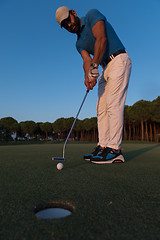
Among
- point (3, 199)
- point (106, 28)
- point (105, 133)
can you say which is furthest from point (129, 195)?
point (106, 28)

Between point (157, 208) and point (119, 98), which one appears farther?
point (119, 98)

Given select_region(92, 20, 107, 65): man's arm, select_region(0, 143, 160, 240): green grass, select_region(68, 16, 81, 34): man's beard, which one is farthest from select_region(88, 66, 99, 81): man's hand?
select_region(0, 143, 160, 240): green grass

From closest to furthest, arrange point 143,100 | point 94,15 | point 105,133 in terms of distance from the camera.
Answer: point 94,15, point 105,133, point 143,100

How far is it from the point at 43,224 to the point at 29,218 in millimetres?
94

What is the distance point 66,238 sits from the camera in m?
0.60

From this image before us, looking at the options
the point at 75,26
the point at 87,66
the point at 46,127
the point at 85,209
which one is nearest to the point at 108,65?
the point at 87,66

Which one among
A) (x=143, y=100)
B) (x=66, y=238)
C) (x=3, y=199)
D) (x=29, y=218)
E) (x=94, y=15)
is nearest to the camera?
(x=66, y=238)

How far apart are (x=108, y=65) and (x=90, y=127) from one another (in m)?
26.8

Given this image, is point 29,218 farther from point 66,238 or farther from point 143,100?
point 143,100

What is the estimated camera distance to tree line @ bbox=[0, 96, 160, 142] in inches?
813

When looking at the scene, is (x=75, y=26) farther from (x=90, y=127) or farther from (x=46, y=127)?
(x=46, y=127)

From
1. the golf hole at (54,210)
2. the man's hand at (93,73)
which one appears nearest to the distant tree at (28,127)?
the man's hand at (93,73)

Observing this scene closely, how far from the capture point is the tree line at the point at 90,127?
2064 cm

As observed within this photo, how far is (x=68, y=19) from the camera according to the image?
8.75 ft
